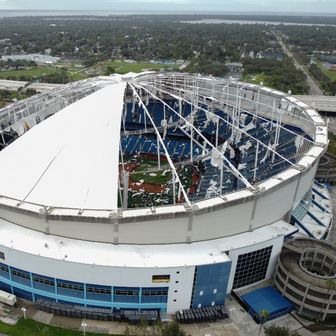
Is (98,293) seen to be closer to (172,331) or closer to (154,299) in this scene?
(154,299)

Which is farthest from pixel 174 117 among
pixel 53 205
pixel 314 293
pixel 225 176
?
pixel 314 293

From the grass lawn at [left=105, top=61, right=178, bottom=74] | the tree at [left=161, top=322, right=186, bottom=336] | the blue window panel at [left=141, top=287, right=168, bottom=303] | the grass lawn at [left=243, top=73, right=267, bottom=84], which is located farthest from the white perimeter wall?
the grass lawn at [left=105, top=61, right=178, bottom=74]

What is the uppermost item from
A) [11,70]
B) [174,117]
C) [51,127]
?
[51,127]

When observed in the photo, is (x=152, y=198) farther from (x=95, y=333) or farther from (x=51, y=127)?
(x=95, y=333)

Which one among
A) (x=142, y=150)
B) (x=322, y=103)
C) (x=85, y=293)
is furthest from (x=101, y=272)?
(x=322, y=103)

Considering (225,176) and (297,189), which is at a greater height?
(297,189)

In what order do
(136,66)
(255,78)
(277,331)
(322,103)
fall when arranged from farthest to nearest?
(136,66), (255,78), (322,103), (277,331)

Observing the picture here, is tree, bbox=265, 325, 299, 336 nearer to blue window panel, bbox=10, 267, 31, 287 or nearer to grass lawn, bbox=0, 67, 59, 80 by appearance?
blue window panel, bbox=10, 267, 31, 287
